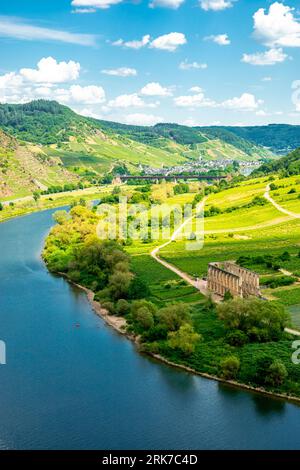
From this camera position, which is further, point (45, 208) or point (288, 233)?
point (45, 208)

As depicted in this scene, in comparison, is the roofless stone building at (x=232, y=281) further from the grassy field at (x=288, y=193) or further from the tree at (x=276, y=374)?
the grassy field at (x=288, y=193)

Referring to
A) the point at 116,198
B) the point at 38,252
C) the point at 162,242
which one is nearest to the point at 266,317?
the point at 162,242

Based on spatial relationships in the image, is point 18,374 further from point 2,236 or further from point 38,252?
point 2,236

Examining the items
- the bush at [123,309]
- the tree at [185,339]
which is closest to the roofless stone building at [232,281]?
the bush at [123,309]

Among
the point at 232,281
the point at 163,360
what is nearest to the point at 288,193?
the point at 232,281

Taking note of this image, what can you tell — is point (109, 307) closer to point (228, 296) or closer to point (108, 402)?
point (228, 296)

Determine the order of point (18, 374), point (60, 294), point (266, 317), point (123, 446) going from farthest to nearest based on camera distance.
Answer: point (60, 294), point (266, 317), point (18, 374), point (123, 446)

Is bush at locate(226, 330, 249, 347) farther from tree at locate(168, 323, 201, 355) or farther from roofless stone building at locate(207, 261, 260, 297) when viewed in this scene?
roofless stone building at locate(207, 261, 260, 297)

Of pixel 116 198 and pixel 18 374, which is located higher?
pixel 116 198
